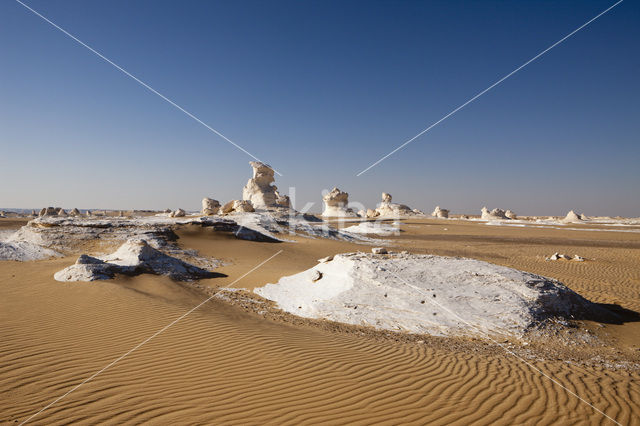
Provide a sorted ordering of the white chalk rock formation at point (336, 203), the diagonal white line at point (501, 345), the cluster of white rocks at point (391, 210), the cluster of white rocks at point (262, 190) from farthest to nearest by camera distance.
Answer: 1. the cluster of white rocks at point (391, 210)
2. the white chalk rock formation at point (336, 203)
3. the cluster of white rocks at point (262, 190)
4. the diagonal white line at point (501, 345)

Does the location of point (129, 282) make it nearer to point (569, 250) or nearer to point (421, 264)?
point (421, 264)

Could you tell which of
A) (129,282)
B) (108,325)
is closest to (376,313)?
(108,325)

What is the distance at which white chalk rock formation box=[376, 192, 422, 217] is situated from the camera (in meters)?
65.4

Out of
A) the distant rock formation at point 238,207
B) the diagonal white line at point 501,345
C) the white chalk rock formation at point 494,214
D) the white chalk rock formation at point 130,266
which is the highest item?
the white chalk rock formation at point 494,214

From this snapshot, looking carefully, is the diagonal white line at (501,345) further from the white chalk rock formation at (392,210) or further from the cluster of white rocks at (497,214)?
the cluster of white rocks at (497,214)

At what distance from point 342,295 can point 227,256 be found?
1043 centimetres

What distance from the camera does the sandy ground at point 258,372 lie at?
150 inches

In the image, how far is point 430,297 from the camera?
334 inches

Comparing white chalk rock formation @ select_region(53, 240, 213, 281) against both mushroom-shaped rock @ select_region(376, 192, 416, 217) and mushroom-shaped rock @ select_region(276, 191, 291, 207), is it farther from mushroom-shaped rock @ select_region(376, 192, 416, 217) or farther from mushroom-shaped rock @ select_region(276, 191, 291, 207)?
Answer: mushroom-shaped rock @ select_region(376, 192, 416, 217)

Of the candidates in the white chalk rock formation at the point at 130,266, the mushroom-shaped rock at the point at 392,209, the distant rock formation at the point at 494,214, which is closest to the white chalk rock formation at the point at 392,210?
the mushroom-shaped rock at the point at 392,209

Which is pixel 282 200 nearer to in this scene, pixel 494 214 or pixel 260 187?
pixel 260 187

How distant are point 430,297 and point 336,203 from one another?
174 feet

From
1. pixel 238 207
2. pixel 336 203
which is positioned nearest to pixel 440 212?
pixel 336 203

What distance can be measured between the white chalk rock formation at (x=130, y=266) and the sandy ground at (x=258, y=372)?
1154 mm
